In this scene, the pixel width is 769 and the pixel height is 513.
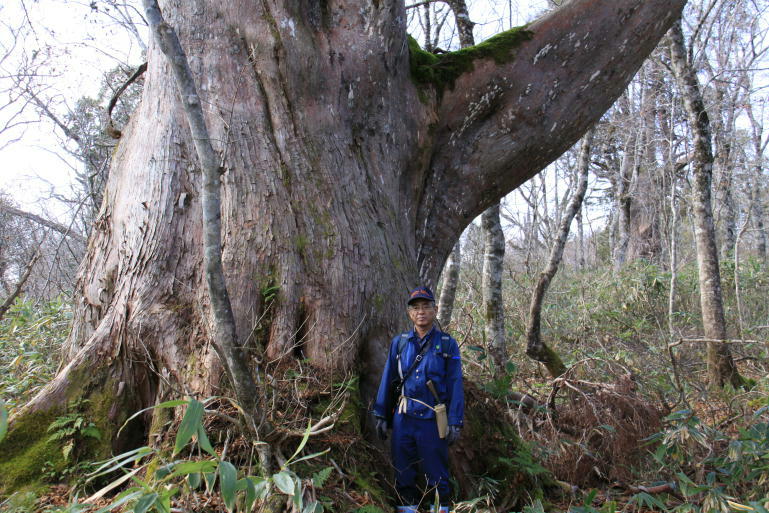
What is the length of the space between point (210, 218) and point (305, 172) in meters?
1.25

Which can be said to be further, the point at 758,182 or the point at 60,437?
the point at 758,182

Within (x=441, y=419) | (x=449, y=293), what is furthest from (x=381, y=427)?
(x=449, y=293)

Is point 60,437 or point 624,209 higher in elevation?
point 624,209

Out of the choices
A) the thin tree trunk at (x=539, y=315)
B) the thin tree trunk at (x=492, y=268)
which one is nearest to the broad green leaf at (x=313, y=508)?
the thin tree trunk at (x=492, y=268)

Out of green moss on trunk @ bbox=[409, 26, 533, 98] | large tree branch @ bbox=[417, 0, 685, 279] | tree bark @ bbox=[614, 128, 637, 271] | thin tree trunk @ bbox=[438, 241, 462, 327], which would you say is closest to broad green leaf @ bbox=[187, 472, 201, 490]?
large tree branch @ bbox=[417, 0, 685, 279]

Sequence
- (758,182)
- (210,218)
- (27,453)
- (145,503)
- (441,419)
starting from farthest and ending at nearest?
(758,182)
(441,419)
(27,453)
(210,218)
(145,503)

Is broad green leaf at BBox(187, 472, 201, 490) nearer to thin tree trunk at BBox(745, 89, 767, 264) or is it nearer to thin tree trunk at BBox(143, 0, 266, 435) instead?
thin tree trunk at BBox(143, 0, 266, 435)

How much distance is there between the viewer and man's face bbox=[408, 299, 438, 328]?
3.48 m

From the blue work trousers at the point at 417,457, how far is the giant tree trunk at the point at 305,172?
0.41 m

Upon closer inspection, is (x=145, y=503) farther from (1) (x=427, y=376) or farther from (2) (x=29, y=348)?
(2) (x=29, y=348)

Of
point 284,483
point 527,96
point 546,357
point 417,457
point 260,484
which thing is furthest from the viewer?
point 546,357

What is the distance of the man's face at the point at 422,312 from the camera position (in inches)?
137

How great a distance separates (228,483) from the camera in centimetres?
170

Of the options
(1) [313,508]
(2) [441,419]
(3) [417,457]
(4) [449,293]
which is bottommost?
(3) [417,457]
